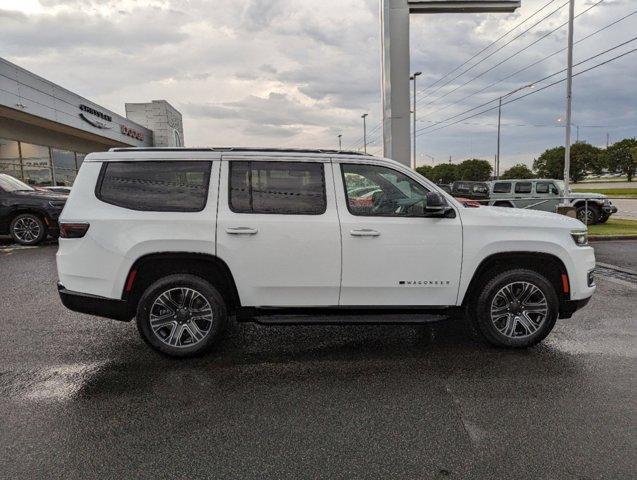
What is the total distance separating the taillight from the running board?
1.60 m

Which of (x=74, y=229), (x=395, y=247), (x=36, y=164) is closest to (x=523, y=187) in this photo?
(x=395, y=247)

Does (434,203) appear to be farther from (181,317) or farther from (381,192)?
(181,317)

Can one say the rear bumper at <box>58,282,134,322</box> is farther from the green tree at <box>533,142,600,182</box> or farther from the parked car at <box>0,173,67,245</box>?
the green tree at <box>533,142,600,182</box>

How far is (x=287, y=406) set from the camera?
3.30m

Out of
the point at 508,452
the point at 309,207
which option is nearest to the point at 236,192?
the point at 309,207

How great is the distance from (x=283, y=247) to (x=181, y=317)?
1.18m

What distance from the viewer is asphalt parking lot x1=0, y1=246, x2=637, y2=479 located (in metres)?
2.63

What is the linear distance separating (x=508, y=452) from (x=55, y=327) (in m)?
4.90

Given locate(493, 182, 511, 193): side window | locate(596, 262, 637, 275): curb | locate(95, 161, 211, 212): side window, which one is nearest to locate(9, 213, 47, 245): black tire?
locate(95, 161, 211, 212): side window

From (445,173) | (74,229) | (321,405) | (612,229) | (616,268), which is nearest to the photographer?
(321,405)

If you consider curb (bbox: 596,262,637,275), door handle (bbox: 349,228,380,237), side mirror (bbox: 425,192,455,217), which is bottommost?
curb (bbox: 596,262,637,275)

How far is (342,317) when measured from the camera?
Result: 13.6 feet

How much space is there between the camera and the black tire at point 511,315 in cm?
421

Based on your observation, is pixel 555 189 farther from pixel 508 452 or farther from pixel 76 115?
pixel 76 115
